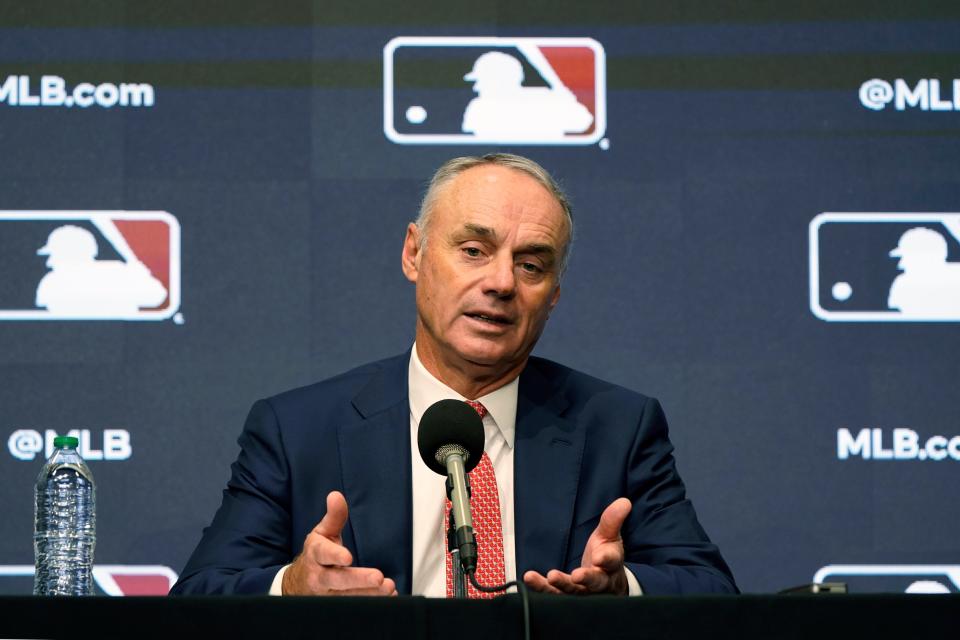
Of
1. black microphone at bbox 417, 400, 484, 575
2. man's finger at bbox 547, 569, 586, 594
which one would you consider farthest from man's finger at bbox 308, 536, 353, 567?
man's finger at bbox 547, 569, 586, 594

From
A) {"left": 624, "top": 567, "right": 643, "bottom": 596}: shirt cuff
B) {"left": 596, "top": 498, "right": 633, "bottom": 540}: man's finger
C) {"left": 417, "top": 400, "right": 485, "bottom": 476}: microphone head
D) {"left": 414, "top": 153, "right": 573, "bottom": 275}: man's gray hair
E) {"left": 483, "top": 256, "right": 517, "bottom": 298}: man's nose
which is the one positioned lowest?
{"left": 624, "top": 567, "right": 643, "bottom": 596}: shirt cuff

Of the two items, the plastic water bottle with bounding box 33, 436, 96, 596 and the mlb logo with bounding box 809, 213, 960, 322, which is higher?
the mlb logo with bounding box 809, 213, 960, 322

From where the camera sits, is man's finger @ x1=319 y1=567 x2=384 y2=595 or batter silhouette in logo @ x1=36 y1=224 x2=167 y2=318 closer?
man's finger @ x1=319 y1=567 x2=384 y2=595

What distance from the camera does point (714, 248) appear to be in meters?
3.71

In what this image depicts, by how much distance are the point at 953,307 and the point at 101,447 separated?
95.4 inches

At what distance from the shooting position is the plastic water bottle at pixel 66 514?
11.2ft

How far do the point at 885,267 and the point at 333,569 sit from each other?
2.17m

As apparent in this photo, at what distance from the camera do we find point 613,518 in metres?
2.26

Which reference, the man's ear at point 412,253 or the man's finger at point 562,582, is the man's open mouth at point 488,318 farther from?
the man's finger at point 562,582

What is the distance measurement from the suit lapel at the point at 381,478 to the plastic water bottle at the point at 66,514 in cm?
97

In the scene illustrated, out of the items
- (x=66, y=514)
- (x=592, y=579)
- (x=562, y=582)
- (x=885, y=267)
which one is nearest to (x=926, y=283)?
(x=885, y=267)

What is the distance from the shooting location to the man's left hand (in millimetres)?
2119

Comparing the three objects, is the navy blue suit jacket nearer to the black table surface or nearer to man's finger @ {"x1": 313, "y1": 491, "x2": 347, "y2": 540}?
man's finger @ {"x1": 313, "y1": 491, "x2": 347, "y2": 540}

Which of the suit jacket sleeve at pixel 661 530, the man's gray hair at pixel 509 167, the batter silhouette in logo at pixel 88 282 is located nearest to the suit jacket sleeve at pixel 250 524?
the man's gray hair at pixel 509 167
